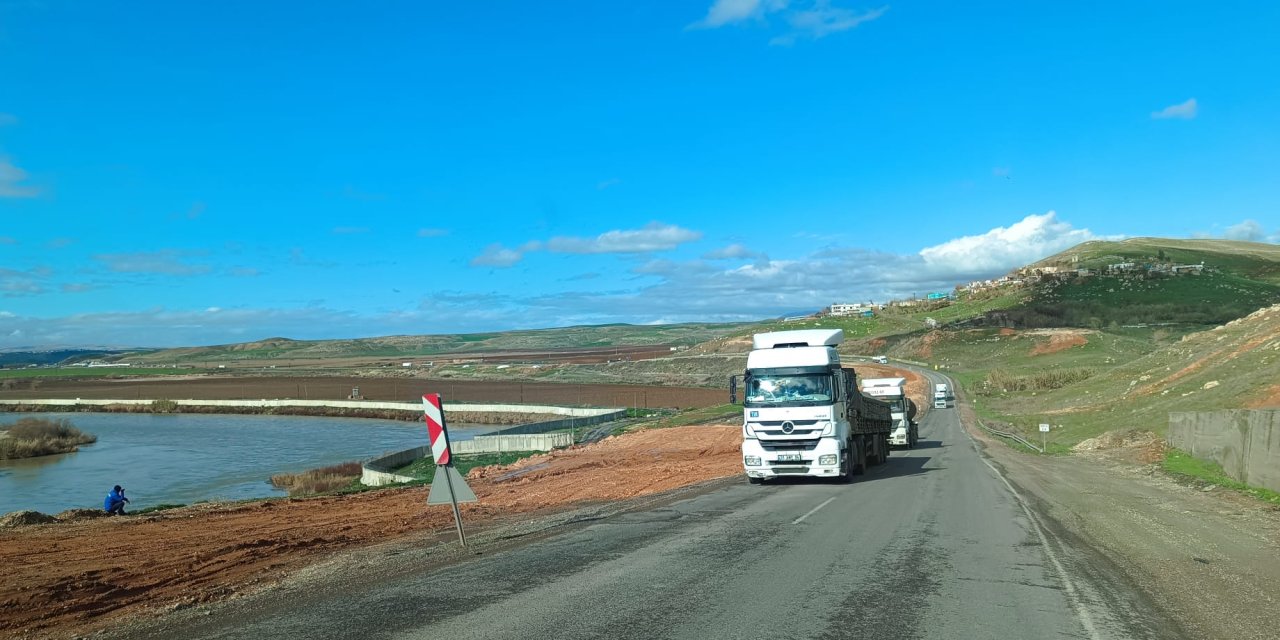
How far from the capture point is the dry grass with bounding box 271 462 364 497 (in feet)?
121

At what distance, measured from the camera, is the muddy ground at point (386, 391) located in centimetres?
9474

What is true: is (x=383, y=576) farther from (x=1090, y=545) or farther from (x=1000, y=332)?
(x=1000, y=332)

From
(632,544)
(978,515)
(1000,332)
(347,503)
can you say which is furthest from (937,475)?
(1000,332)

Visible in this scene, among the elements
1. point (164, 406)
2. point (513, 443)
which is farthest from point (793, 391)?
point (164, 406)

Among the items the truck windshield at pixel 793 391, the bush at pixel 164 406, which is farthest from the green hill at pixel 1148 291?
the bush at pixel 164 406

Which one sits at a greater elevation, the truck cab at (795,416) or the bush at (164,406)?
the truck cab at (795,416)

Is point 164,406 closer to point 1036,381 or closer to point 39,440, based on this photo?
point 39,440

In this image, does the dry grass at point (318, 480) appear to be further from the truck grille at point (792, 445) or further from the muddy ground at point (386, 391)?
the muddy ground at point (386, 391)

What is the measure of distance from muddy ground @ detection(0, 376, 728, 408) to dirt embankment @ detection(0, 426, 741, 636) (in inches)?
2198

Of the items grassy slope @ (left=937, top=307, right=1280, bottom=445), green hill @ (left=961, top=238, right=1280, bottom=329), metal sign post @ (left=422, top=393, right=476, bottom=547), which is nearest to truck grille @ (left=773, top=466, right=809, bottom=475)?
metal sign post @ (left=422, top=393, right=476, bottom=547)

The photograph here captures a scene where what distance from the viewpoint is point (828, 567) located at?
10.8 meters

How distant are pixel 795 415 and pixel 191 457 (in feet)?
158

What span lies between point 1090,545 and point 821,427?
840 centimetres

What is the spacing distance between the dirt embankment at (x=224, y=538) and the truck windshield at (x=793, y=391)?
3986 mm
